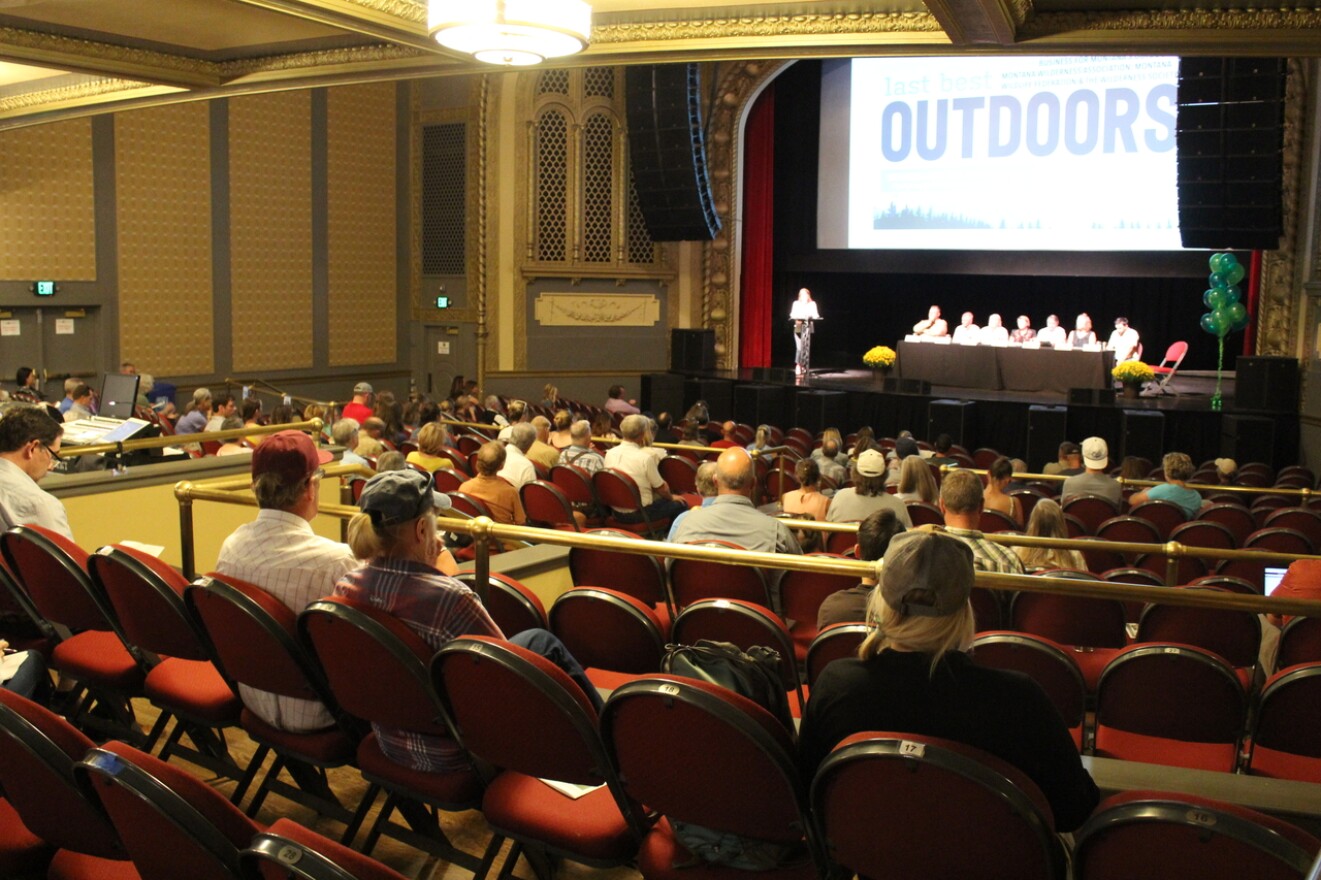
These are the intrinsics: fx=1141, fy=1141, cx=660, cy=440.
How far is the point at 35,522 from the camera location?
3717 millimetres

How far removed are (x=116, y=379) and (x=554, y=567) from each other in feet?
18.7

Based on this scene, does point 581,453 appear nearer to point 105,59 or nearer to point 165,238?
point 105,59

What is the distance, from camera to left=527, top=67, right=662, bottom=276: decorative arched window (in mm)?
16125

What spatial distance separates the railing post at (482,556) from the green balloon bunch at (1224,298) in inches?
511

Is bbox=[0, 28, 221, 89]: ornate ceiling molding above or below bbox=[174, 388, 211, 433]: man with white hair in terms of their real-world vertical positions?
above

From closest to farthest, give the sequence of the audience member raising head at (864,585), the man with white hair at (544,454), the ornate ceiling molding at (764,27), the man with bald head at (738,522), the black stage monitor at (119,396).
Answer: the audience member raising head at (864,585) → the man with bald head at (738,522) → the ornate ceiling molding at (764,27) → the man with white hair at (544,454) → the black stage monitor at (119,396)

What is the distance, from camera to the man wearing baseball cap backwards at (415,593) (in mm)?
2537

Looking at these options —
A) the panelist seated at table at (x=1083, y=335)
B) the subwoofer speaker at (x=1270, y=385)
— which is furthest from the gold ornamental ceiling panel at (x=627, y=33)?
the panelist seated at table at (x=1083, y=335)

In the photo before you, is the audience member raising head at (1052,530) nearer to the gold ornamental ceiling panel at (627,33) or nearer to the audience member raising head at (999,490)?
the audience member raising head at (999,490)

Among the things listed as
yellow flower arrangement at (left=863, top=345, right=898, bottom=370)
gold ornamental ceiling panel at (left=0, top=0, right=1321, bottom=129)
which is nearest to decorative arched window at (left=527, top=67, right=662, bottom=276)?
yellow flower arrangement at (left=863, top=345, right=898, bottom=370)

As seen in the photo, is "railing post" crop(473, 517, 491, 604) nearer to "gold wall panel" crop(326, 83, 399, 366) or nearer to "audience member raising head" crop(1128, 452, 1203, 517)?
"audience member raising head" crop(1128, 452, 1203, 517)

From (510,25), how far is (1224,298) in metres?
11.5

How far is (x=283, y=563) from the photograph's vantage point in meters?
2.89

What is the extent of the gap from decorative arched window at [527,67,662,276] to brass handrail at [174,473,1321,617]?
1273 centimetres
